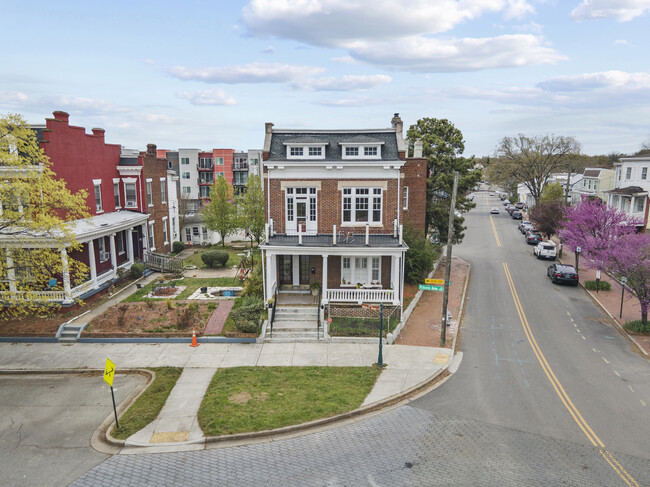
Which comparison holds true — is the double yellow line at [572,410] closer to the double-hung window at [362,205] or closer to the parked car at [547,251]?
the double-hung window at [362,205]

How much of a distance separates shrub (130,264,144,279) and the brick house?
1042 cm

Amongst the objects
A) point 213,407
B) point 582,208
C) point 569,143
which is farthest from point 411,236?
point 569,143

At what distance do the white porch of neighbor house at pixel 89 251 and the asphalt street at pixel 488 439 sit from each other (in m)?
11.7

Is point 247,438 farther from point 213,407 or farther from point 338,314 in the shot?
point 338,314

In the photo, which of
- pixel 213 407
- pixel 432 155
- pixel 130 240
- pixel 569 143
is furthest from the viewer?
pixel 569 143

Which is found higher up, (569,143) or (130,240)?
(569,143)

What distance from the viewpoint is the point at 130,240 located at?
3200 centimetres

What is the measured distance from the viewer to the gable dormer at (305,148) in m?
24.9

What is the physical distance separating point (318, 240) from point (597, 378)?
45.2 feet

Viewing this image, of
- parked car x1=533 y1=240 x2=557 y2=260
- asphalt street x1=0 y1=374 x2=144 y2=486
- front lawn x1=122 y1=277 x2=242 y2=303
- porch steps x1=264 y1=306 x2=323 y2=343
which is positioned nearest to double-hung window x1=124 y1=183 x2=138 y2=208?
front lawn x1=122 y1=277 x2=242 y2=303

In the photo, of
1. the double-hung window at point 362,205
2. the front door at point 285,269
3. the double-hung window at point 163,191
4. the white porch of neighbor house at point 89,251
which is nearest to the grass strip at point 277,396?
the front door at point 285,269

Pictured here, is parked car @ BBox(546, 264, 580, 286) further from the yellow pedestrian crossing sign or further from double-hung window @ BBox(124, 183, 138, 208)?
double-hung window @ BBox(124, 183, 138, 208)

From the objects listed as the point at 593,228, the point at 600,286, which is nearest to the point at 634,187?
the point at 593,228

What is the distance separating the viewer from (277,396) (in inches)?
622
